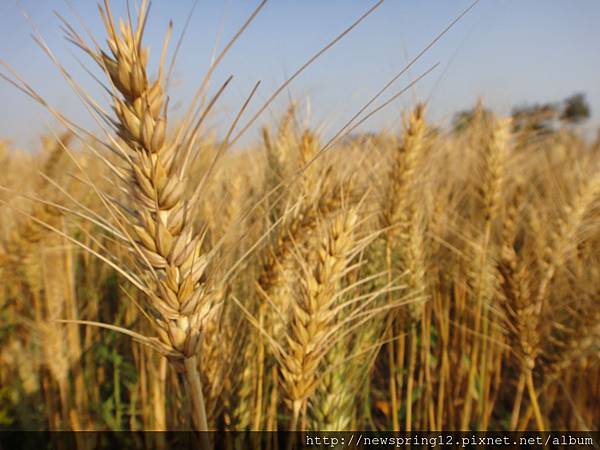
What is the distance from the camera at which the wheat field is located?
608 mm

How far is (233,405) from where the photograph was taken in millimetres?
1275

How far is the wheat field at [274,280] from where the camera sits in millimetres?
608

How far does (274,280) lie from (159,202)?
70 cm

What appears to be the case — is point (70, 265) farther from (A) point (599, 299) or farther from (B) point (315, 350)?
(A) point (599, 299)

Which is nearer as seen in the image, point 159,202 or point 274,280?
point 159,202

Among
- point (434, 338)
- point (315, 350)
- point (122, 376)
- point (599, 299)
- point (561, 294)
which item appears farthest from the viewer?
point (434, 338)

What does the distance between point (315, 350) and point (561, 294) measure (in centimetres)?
155

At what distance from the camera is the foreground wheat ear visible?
555 mm

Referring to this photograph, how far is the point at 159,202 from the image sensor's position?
59cm

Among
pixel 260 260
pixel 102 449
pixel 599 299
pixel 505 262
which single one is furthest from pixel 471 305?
pixel 102 449

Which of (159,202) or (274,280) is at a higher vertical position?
(159,202)

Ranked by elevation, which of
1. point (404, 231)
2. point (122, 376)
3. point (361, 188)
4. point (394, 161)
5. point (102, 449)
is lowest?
point (102, 449)

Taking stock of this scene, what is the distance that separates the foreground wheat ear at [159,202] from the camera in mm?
555

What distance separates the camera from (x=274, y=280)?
4.10 ft
